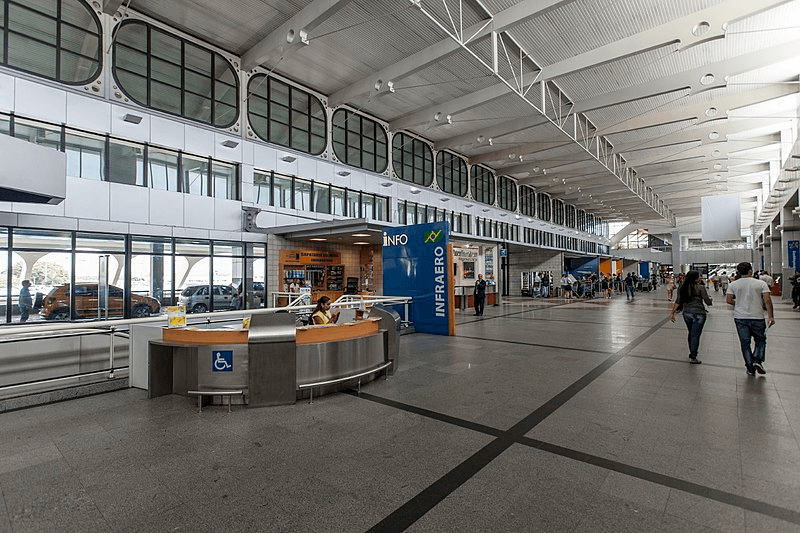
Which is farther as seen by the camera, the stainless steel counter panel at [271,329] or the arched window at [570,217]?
the arched window at [570,217]

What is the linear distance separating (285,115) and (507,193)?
771 inches

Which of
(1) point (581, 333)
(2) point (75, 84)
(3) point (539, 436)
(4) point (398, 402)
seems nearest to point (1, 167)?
(4) point (398, 402)

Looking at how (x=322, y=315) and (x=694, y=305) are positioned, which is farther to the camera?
(x=694, y=305)

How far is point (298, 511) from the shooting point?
258 centimetres

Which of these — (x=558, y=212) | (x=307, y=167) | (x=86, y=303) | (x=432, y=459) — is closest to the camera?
(x=432, y=459)

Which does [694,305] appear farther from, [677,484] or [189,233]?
[189,233]

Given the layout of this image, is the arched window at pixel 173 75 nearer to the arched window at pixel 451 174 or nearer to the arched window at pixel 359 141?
the arched window at pixel 359 141

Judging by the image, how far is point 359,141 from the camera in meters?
19.1

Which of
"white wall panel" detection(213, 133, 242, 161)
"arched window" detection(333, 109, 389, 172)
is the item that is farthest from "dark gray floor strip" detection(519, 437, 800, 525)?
"arched window" detection(333, 109, 389, 172)

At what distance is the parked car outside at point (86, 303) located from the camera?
34.2 ft

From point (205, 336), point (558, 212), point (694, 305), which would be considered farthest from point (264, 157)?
point (558, 212)

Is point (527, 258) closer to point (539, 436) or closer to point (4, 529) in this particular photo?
point (539, 436)

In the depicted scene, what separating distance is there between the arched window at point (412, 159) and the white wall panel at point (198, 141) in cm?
946

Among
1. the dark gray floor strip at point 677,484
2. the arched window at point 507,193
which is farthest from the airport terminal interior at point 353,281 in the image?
the arched window at point 507,193
